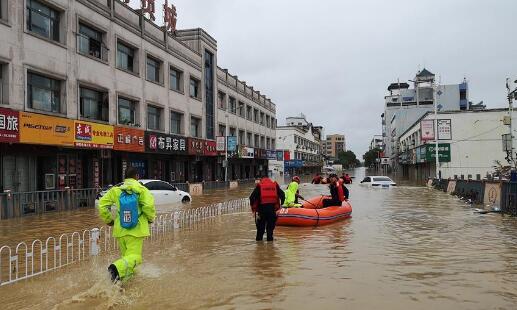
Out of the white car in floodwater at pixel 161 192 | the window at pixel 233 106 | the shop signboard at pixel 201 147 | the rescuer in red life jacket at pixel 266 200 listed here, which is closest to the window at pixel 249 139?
the window at pixel 233 106

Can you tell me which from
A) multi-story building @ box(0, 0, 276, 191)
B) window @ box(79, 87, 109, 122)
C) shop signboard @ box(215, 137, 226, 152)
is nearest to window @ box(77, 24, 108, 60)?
multi-story building @ box(0, 0, 276, 191)

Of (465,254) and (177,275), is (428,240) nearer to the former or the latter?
(465,254)

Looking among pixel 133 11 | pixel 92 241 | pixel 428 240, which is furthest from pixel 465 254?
pixel 133 11

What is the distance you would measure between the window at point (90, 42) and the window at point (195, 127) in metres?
14.4

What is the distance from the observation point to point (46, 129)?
70.7ft

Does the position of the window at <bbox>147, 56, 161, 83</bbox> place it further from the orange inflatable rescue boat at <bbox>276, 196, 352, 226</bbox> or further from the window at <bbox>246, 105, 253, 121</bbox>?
the window at <bbox>246, 105, 253, 121</bbox>

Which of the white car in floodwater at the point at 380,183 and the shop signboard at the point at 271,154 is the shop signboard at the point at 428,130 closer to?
the white car in floodwater at the point at 380,183

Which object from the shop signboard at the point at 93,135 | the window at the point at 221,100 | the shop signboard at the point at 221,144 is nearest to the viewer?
the shop signboard at the point at 93,135

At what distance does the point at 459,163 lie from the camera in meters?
50.8

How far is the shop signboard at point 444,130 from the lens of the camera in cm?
4112

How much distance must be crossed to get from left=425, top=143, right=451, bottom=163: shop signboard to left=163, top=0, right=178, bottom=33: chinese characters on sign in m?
29.7

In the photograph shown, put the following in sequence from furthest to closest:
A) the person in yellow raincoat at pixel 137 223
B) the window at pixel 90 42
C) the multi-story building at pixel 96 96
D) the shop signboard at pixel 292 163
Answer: the shop signboard at pixel 292 163 < the window at pixel 90 42 < the multi-story building at pixel 96 96 < the person in yellow raincoat at pixel 137 223

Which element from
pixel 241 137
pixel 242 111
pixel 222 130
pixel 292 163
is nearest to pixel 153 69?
pixel 222 130

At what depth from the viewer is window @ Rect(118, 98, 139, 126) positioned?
29.7 meters
